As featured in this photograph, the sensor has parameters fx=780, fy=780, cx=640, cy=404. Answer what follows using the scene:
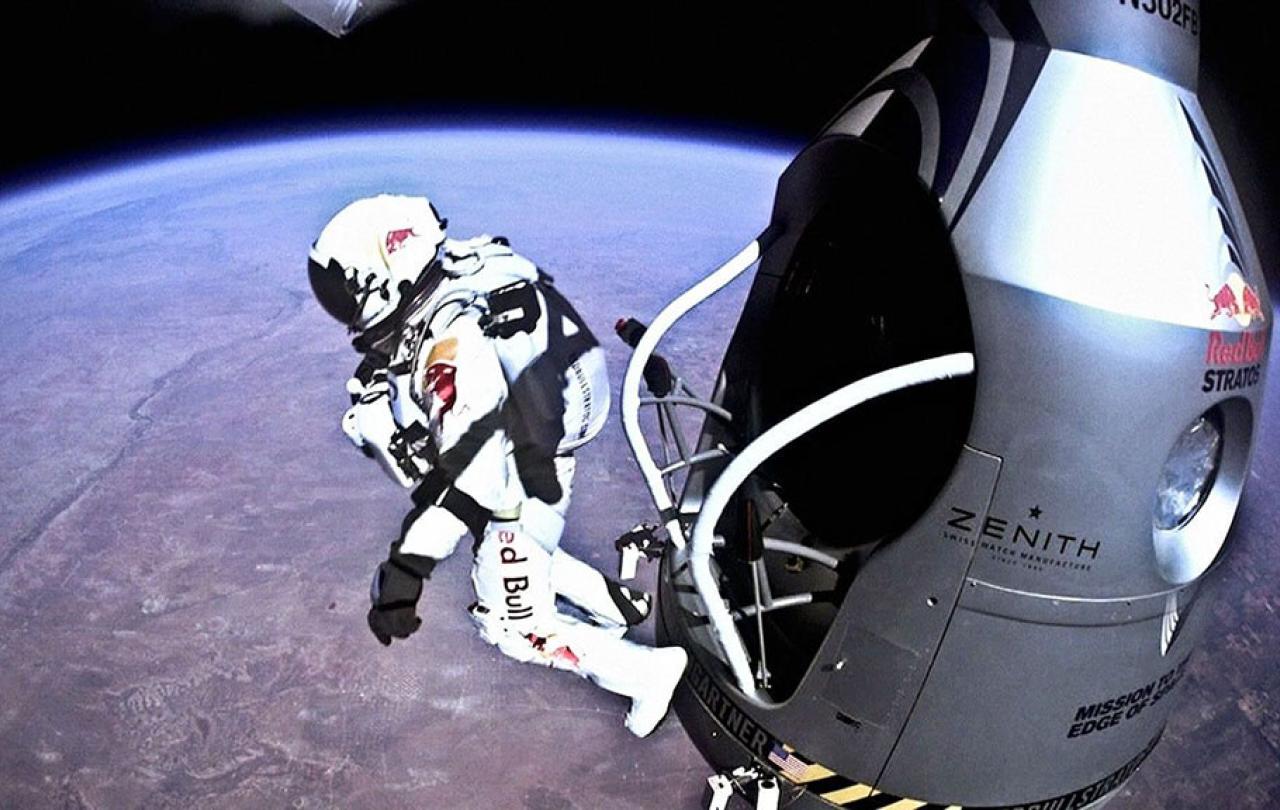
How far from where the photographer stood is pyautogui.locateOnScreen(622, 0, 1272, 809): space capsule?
119cm

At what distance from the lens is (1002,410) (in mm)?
1227

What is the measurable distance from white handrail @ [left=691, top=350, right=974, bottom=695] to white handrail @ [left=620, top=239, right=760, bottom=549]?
230mm

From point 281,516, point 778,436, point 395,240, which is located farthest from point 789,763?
point 281,516

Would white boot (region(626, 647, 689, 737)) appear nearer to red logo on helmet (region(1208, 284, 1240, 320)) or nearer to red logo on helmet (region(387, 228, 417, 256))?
red logo on helmet (region(387, 228, 417, 256))

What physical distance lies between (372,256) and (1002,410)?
1.52 metres

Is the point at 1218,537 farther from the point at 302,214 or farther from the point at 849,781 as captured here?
the point at 302,214

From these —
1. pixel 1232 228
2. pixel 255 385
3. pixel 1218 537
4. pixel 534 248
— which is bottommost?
pixel 255 385

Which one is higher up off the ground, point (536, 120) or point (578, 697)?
point (536, 120)

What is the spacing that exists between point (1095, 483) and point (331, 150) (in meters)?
6.67

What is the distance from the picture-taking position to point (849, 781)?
1612mm

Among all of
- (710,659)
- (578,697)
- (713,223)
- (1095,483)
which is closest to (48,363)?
(713,223)

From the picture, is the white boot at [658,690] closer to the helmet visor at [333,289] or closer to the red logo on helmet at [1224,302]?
the helmet visor at [333,289]

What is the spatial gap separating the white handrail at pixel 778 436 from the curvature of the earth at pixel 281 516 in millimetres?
1386

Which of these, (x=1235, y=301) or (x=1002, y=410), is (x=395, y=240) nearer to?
(x=1002, y=410)
